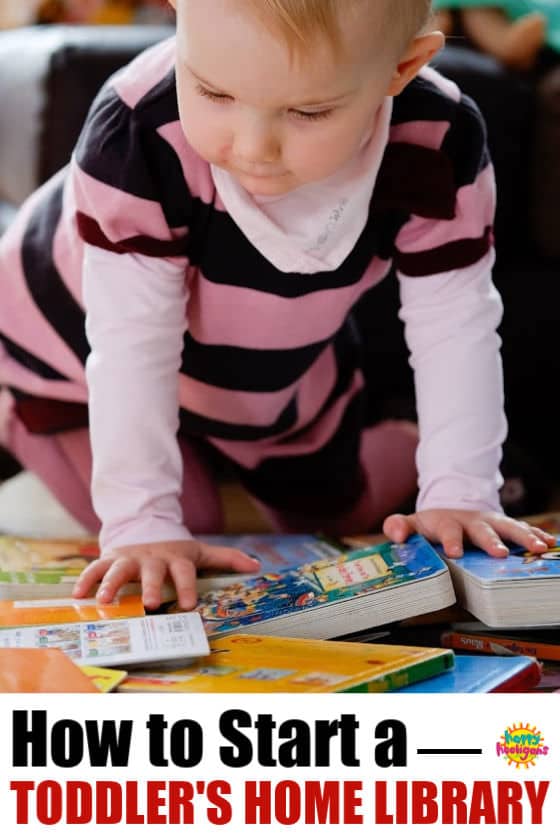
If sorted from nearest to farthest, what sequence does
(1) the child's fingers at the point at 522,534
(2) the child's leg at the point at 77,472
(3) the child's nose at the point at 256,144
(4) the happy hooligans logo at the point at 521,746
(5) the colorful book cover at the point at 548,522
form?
(4) the happy hooligans logo at the point at 521,746 < (3) the child's nose at the point at 256,144 < (1) the child's fingers at the point at 522,534 < (5) the colorful book cover at the point at 548,522 < (2) the child's leg at the point at 77,472

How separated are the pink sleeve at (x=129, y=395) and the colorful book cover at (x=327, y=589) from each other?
0.08 m

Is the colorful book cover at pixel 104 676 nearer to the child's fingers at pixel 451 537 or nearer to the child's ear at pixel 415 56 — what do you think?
the child's fingers at pixel 451 537

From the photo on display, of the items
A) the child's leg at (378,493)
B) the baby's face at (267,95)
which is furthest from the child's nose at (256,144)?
the child's leg at (378,493)

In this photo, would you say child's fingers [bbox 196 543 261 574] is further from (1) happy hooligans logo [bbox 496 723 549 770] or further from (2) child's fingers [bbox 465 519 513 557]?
(1) happy hooligans logo [bbox 496 723 549 770]

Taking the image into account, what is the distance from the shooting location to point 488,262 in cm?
94

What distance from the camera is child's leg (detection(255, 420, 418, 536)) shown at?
4.09ft

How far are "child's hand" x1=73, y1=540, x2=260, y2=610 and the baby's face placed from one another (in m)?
Result: 0.27

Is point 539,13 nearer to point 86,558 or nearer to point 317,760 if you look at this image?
point 86,558

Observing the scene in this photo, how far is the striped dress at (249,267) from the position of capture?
0.84 meters

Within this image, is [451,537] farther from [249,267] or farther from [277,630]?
[249,267]

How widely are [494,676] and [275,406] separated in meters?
0.46

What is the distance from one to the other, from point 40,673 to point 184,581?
0.59 feet

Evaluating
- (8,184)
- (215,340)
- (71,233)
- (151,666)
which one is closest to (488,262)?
(215,340)

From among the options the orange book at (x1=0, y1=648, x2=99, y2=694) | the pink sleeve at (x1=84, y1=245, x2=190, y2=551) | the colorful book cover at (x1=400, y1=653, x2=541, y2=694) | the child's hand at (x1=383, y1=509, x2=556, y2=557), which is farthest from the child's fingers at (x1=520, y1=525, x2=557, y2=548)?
the orange book at (x1=0, y1=648, x2=99, y2=694)
